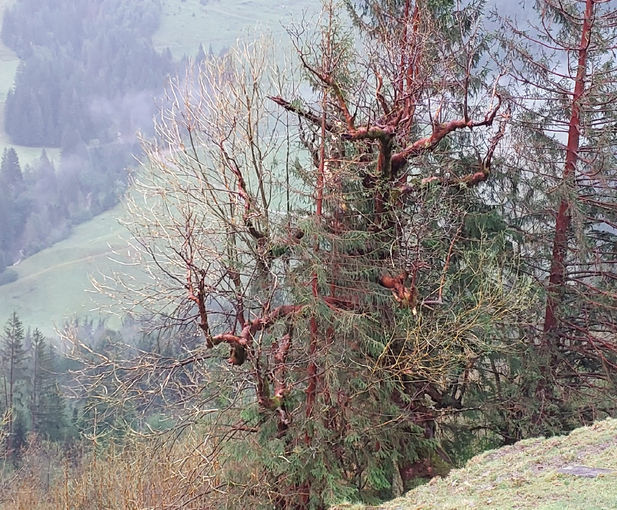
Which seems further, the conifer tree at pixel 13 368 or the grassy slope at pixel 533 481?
the conifer tree at pixel 13 368

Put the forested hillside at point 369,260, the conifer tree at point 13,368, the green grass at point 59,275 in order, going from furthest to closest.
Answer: the green grass at point 59,275, the conifer tree at point 13,368, the forested hillside at point 369,260

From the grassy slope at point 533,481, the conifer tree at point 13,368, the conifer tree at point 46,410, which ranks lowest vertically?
the conifer tree at point 46,410

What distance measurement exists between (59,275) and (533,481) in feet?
560

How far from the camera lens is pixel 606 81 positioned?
614 inches

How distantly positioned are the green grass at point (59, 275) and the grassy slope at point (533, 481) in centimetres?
13970

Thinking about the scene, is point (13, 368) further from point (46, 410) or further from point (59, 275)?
point (59, 275)

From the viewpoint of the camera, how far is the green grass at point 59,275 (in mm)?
150875

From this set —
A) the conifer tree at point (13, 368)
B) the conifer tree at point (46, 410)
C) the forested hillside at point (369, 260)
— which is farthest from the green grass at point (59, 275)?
the forested hillside at point (369, 260)

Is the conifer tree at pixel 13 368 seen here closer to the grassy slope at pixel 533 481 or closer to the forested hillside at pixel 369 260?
the forested hillside at pixel 369 260

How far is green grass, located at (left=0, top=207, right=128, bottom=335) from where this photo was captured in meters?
151

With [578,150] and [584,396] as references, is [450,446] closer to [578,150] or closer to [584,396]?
[584,396]

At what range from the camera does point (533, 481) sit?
251 inches

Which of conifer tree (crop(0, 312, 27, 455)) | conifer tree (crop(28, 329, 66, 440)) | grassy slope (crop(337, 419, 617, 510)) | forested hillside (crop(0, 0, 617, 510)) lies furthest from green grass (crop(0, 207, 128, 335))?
grassy slope (crop(337, 419, 617, 510))

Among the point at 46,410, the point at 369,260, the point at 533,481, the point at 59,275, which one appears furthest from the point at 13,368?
the point at 59,275
